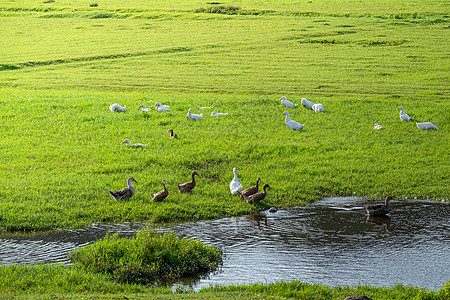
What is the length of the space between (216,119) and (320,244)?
1256 centimetres

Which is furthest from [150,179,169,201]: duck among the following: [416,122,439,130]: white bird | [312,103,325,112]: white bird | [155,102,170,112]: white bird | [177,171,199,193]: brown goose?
[312,103,325,112]: white bird

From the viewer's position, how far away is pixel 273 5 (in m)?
76.6

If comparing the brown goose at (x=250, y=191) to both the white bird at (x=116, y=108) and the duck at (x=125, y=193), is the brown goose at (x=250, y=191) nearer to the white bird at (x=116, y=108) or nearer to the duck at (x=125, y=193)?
the duck at (x=125, y=193)

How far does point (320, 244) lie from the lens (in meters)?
12.9

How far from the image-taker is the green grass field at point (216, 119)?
16047 mm

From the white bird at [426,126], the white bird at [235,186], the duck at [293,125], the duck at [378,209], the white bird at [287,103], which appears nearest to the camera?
the duck at [378,209]

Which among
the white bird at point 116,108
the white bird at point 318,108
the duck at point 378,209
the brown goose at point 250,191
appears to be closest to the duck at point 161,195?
the brown goose at point 250,191

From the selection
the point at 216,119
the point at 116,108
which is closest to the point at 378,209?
the point at 216,119

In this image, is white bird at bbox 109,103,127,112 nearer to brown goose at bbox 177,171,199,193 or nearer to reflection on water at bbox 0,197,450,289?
brown goose at bbox 177,171,199,193

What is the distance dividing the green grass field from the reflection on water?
80 cm

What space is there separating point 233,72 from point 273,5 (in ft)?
138

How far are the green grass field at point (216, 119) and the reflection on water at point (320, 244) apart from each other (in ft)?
2.63

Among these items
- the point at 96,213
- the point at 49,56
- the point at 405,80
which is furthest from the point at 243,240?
the point at 49,56

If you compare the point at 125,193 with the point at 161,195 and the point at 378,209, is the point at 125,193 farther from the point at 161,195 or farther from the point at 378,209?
the point at 378,209
